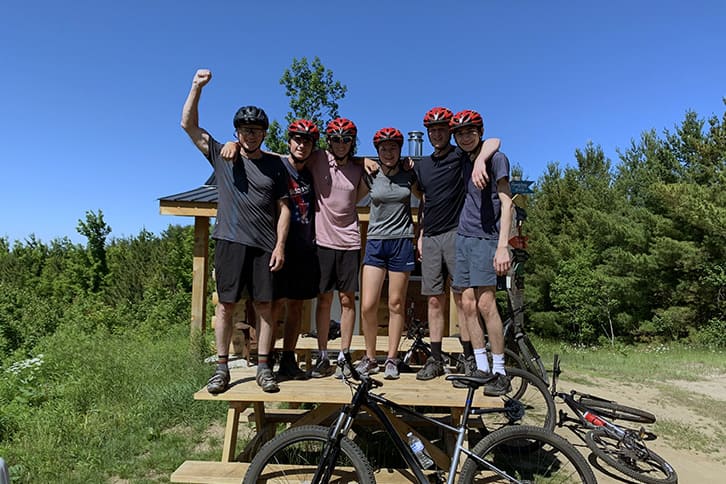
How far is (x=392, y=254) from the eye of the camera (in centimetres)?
344

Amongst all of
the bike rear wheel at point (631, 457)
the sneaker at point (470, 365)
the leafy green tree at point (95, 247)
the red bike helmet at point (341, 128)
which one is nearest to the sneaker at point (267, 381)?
the sneaker at point (470, 365)

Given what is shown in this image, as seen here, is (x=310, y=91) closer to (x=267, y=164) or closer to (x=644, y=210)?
(x=644, y=210)

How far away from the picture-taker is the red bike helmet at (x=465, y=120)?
11.1 ft

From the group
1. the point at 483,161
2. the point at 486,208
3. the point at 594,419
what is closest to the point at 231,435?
the point at 486,208

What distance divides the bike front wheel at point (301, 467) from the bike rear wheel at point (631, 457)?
1.84 meters

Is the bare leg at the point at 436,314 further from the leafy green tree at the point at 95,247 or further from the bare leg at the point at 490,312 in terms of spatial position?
the leafy green tree at the point at 95,247

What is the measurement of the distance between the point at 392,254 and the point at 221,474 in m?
1.71

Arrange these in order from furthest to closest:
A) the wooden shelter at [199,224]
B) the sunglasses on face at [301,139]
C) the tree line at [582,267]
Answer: the tree line at [582,267] → the wooden shelter at [199,224] → the sunglasses on face at [301,139]

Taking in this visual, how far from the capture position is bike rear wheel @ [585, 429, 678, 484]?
11.4 feet

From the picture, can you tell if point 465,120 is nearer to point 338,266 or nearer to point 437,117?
point 437,117

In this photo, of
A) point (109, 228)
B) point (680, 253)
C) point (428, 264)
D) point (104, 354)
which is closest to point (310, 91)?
point (109, 228)

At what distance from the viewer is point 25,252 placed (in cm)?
1809

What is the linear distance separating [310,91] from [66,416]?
13507 millimetres

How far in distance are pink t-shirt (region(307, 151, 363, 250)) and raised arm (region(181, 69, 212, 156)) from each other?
739 millimetres
